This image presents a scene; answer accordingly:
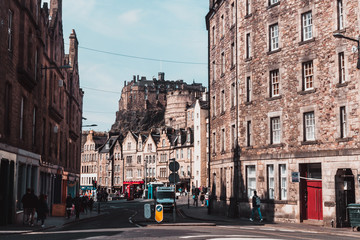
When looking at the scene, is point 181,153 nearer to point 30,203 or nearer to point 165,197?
point 165,197

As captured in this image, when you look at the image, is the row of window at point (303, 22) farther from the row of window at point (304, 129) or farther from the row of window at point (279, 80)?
the row of window at point (304, 129)

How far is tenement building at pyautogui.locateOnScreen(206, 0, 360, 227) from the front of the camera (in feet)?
92.3

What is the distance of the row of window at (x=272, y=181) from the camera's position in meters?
32.2

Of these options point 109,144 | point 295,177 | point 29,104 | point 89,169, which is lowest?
point 295,177

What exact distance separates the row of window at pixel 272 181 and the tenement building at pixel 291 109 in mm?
62

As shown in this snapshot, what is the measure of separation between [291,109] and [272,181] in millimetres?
4891

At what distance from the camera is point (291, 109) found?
31.6 meters

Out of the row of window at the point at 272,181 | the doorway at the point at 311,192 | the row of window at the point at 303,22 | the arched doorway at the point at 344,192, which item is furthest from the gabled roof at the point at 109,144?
the arched doorway at the point at 344,192

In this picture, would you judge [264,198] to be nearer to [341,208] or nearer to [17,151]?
[341,208]

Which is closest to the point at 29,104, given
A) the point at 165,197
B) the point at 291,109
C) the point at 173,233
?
the point at 173,233

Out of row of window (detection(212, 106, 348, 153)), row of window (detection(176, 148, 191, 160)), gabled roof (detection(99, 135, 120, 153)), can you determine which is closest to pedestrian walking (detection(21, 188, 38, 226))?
row of window (detection(212, 106, 348, 153))

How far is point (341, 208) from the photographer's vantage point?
2817cm

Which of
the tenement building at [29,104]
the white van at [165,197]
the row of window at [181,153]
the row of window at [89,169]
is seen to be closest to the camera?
the tenement building at [29,104]

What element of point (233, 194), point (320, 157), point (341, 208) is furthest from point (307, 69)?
point (233, 194)
